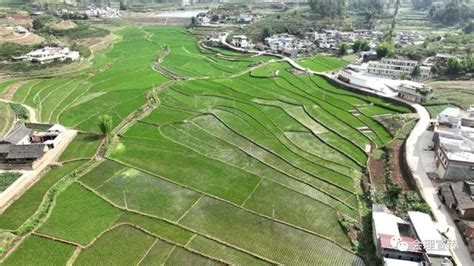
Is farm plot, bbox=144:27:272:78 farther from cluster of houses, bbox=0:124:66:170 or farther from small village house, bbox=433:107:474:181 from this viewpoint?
small village house, bbox=433:107:474:181

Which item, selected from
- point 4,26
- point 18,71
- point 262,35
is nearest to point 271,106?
point 18,71

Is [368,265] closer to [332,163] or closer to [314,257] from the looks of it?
[314,257]

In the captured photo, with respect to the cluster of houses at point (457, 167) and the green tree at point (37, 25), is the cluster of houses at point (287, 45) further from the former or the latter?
the green tree at point (37, 25)

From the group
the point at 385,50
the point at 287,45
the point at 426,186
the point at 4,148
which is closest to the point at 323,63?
the point at 385,50

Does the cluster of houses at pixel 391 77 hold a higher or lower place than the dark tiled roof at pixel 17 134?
higher

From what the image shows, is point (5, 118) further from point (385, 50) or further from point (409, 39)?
point (409, 39)

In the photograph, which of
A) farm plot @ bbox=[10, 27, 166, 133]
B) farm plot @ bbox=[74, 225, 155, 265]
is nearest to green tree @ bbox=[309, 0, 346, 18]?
farm plot @ bbox=[10, 27, 166, 133]

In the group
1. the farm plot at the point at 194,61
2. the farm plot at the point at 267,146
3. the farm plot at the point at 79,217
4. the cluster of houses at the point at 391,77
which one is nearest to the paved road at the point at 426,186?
the farm plot at the point at 267,146
